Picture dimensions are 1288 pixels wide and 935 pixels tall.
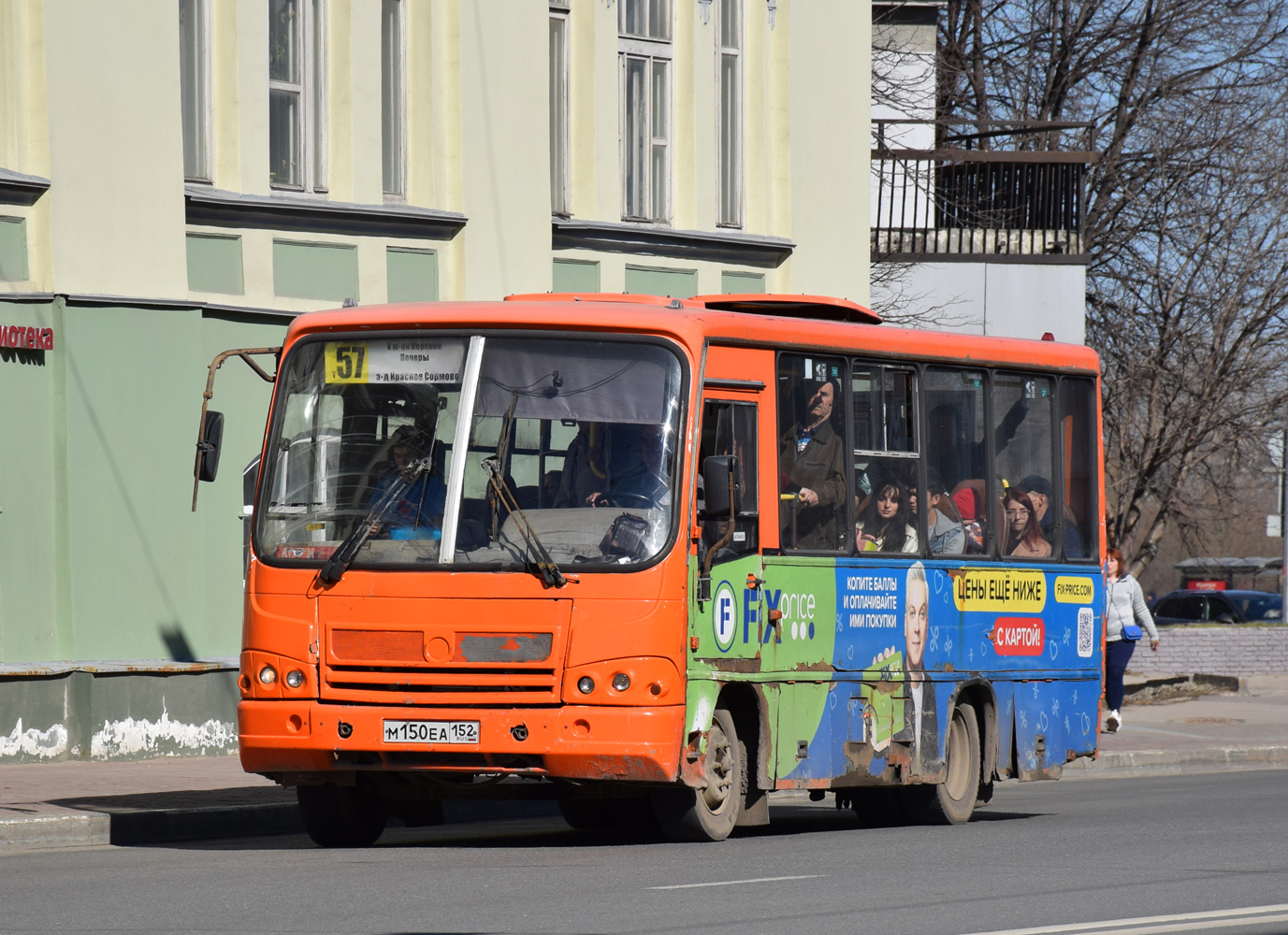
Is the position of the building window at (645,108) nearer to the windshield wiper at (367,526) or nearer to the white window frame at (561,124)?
the white window frame at (561,124)

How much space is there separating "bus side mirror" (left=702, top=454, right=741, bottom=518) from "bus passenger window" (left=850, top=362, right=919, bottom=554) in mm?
1757

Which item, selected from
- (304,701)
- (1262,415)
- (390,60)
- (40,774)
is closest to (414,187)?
(390,60)

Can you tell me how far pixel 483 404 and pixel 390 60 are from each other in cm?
937

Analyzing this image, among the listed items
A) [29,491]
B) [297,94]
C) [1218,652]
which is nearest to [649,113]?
[297,94]

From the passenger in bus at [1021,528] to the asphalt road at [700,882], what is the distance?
1806 millimetres

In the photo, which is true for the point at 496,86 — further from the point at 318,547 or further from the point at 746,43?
the point at 318,547

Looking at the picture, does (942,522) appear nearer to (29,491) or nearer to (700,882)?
(700,882)

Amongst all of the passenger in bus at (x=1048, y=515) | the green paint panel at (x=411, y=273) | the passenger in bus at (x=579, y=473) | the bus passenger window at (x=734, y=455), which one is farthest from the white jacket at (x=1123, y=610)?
the passenger in bus at (x=579, y=473)

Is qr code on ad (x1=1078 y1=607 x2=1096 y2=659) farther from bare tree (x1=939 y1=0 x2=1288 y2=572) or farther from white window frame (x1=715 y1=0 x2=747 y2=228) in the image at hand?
bare tree (x1=939 y1=0 x2=1288 y2=572)

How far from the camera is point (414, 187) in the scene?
2036 centimetres

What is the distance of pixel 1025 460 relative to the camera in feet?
48.4

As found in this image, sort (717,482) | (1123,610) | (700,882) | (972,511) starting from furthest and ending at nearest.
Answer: (1123,610) → (972,511) → (717,482) → (700,882)

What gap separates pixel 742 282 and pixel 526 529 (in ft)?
39.6

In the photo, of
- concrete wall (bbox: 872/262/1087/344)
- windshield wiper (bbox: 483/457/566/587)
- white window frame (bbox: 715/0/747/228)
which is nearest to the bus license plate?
windshield wiper (bbox: 483/457/566/587)
